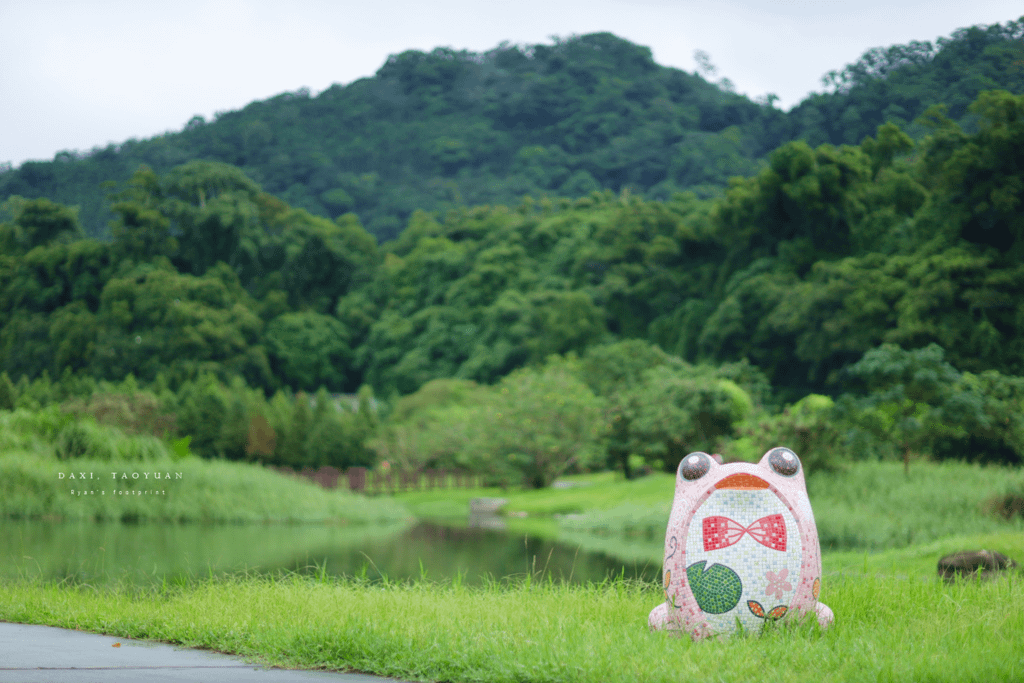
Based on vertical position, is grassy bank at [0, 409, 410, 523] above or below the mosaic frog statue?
below

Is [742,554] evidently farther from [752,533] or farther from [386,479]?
[386,479]

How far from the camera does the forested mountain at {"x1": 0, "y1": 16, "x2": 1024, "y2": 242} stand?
1962 inches

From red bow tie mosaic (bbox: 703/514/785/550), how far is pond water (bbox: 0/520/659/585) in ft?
15.8

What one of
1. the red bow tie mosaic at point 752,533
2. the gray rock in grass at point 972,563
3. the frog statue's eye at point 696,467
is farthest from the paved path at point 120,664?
the gray rock in grass at point 972,563

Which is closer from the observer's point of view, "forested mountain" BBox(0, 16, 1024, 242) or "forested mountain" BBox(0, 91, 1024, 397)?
"forested mountain" BBox(0, 91, 1024, 397)

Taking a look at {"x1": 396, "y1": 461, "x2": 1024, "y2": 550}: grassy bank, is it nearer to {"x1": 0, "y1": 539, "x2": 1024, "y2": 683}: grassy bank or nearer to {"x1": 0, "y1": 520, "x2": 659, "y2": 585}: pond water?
{"x1": 0, "y1": 520, "x2": 659, "y2": 585}: pond water

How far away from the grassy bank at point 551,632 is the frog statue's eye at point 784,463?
86 centimetres

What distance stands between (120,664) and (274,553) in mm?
9690

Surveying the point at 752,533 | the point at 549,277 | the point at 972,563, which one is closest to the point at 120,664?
the point at 752,533

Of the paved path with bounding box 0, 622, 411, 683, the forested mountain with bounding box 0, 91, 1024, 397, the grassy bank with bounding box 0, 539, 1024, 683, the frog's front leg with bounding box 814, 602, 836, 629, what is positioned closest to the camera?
the grassy bank with bounding box 0, 539, 1024, 683

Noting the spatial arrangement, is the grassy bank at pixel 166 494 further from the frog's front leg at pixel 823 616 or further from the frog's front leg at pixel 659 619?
the frog's front leg at pixel 823 616

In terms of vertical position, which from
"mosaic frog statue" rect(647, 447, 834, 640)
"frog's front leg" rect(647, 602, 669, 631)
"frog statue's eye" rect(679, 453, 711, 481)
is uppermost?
"frog statue's eye" rect(679, 453, 711, 481)

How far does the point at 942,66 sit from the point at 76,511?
132 ft

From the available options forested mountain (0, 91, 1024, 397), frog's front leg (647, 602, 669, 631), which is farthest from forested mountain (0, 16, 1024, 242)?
frog's front leg (647, 602, 669, 631)
